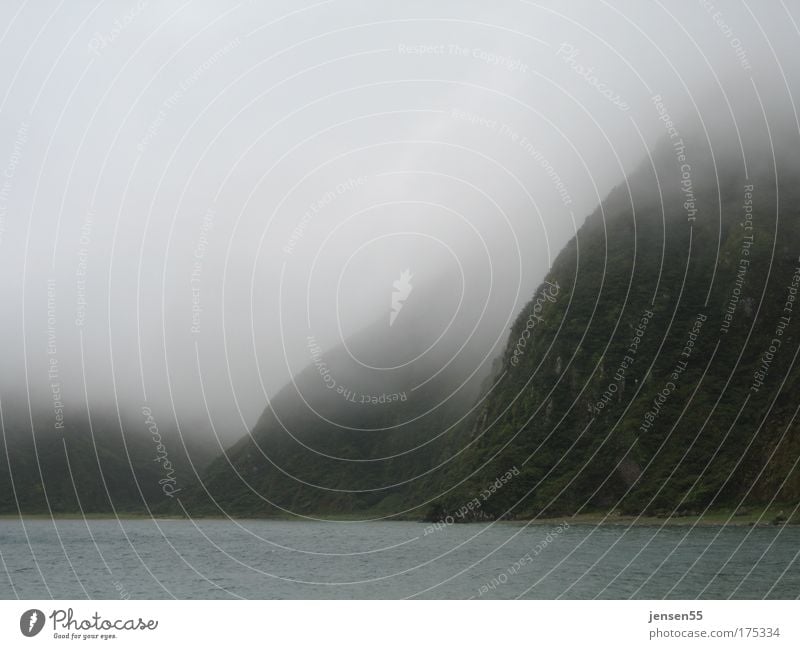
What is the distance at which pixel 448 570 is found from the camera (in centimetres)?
6031

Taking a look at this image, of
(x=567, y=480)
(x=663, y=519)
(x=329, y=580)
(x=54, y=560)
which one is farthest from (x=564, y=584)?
(x=567, y=480)

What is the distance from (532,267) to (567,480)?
48.3m

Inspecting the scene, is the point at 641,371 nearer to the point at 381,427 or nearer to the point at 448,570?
the point at 381,427

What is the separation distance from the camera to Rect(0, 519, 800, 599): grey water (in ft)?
149

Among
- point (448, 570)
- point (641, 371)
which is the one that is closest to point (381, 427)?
point (641, 371)

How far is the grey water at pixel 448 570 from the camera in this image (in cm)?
4544

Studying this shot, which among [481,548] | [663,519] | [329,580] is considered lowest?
[663,519]

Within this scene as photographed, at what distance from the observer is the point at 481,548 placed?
274ft

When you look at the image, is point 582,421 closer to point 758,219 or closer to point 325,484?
point 758,219

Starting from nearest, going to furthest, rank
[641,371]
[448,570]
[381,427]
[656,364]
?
1. [448,570]
2. [656,364]
3. [641,371]
4. [381,427]

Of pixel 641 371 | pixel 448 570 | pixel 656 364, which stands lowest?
pixel 448 570

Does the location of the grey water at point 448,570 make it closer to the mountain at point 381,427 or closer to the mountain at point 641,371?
the mountain at point 641,371

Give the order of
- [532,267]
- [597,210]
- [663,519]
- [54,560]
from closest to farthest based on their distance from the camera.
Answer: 1. [54,560]
2. [663,519]
3. [532,267]
4. [597,210]

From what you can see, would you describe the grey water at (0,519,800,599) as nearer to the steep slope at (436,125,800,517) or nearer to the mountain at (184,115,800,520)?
the mountain at (184,115,800,520)
